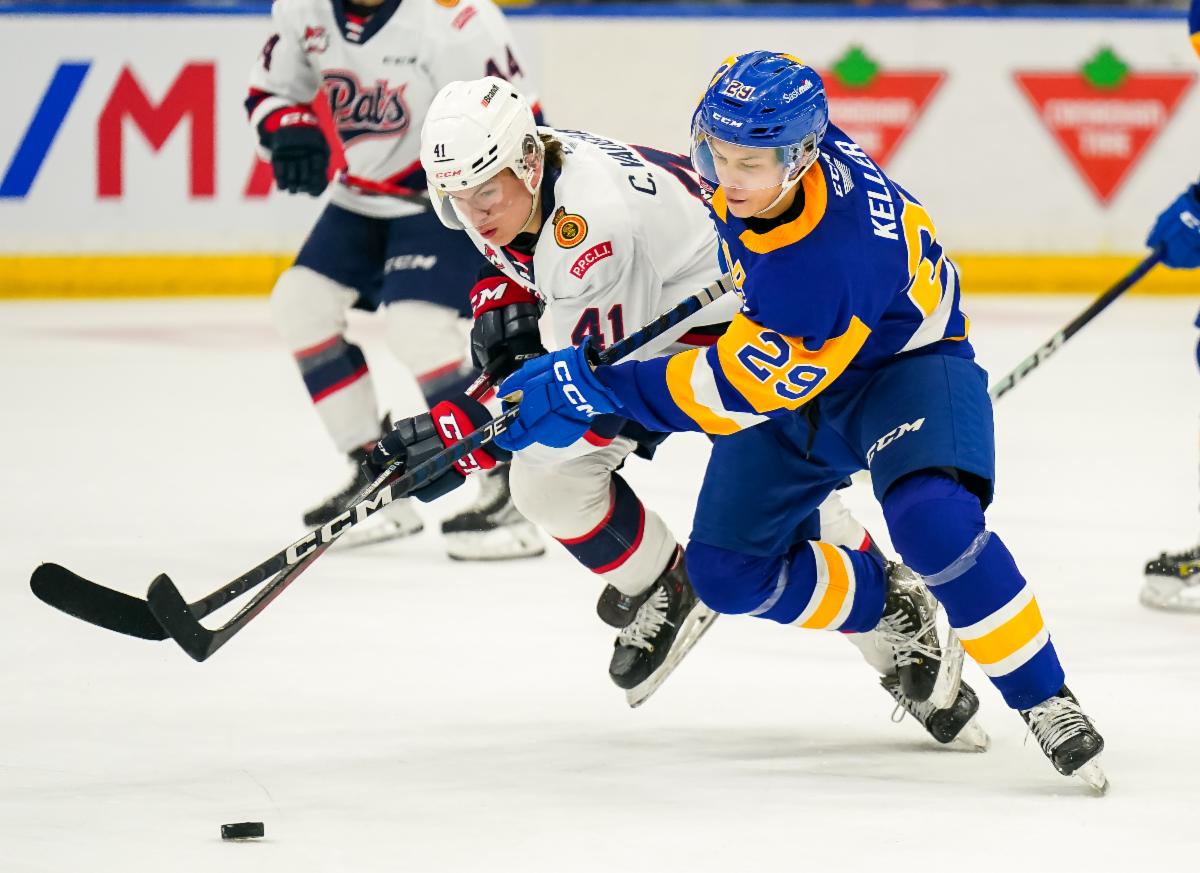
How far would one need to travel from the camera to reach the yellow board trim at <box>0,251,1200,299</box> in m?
7.63

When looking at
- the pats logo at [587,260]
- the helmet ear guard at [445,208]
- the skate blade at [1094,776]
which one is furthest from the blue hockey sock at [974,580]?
the helmet ear guard at [445,208]

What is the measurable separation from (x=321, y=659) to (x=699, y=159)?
4.25ft

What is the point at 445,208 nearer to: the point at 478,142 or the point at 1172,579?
the point at 478,142

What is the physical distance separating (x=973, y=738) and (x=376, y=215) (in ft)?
7.02

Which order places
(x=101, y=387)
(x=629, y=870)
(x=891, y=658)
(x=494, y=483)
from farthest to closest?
(x=101, y=387) → (x=494, y=483) → (x=891, y=658) → (x=629, y=870)

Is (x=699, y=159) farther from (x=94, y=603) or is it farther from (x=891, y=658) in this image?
(x=94, y=603)

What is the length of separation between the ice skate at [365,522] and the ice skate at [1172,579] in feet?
5.33

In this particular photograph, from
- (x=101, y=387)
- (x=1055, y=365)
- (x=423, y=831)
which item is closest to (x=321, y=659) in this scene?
(x=423, y=831)

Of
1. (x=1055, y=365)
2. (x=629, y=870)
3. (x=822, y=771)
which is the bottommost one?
(x=1055, y=365)

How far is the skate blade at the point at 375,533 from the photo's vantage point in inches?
181

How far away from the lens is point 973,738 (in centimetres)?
306

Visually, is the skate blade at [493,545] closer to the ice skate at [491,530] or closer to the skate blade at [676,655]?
the ice skate at [491,530]

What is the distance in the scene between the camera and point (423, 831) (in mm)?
2646

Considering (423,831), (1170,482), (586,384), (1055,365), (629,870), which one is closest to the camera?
(629,870)
